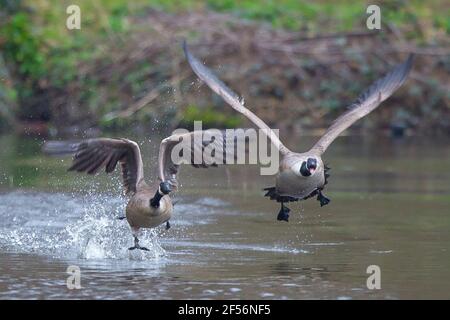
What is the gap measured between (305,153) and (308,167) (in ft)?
2.59

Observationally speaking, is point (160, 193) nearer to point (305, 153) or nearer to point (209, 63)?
point (305, 153)

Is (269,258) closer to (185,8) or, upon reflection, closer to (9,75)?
(9,75)

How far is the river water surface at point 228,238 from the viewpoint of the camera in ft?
36.0

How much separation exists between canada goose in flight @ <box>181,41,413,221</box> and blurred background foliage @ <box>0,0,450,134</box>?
13.5 metres

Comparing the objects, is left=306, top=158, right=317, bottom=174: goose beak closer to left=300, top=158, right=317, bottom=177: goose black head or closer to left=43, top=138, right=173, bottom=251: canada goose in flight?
left=300, top=158, right=317, bottom=177: goose black head

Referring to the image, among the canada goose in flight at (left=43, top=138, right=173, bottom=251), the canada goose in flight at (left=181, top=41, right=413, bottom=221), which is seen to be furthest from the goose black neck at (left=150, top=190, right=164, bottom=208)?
the canada goose in flight at (left=181, top=41, right=413, bottom=221)

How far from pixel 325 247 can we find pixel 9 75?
1687 centimetres

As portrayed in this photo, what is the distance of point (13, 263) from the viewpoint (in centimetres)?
1224

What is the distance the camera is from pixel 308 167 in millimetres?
12742

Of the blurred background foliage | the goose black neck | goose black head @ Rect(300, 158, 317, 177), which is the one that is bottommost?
the goose black neck

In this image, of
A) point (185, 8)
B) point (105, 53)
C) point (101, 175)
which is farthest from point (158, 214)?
point (185, 8)

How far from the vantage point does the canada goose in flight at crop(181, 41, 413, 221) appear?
1300cm

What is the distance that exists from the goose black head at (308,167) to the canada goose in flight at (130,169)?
149 centimetres

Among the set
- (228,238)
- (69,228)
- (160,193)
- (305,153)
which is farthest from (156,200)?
(69,228)
